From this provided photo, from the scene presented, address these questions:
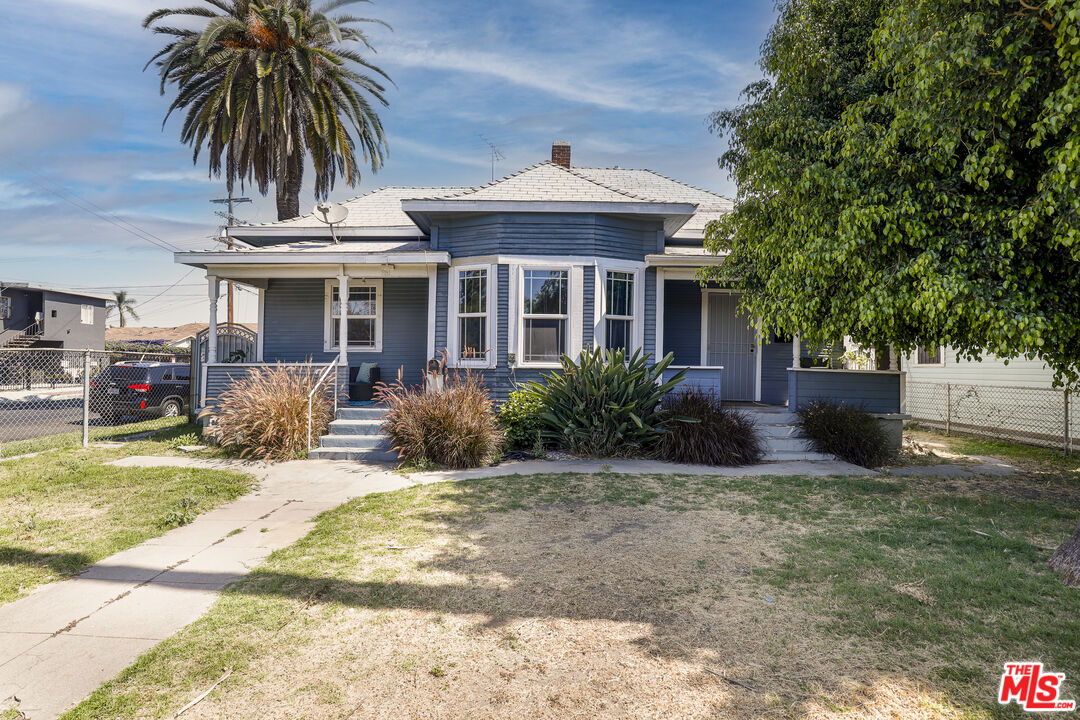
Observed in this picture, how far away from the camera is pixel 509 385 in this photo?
10.7 m

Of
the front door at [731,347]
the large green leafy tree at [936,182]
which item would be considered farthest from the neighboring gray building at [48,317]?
the large green leafy tree at [936,182]

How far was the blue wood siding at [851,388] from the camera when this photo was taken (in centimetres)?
1043

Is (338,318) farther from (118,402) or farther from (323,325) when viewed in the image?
(118,402)

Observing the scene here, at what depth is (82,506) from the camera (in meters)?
6.18

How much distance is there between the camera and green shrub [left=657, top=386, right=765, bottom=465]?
866 centimetres

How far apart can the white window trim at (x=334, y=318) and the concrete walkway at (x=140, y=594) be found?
5476 millimetres

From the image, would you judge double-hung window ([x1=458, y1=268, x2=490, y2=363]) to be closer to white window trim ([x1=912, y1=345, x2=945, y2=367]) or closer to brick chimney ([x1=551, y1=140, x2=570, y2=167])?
brick chimney ([x1=551, y1=140, x2=570, y2=167])

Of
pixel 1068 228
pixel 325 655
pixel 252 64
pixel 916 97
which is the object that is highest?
pixel 252 64

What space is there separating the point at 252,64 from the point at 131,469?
42.5ft

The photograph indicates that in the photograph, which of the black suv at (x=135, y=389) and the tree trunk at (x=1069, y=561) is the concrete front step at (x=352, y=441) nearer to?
the black suv at (x=135, y=389)

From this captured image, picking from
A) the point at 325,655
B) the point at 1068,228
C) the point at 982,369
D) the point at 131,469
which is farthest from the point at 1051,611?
the point at 982,369

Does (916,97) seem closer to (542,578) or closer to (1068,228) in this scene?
(1068,228)

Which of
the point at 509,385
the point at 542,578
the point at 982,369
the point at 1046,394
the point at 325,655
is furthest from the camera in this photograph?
the point at 982,369

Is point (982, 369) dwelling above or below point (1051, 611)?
above
